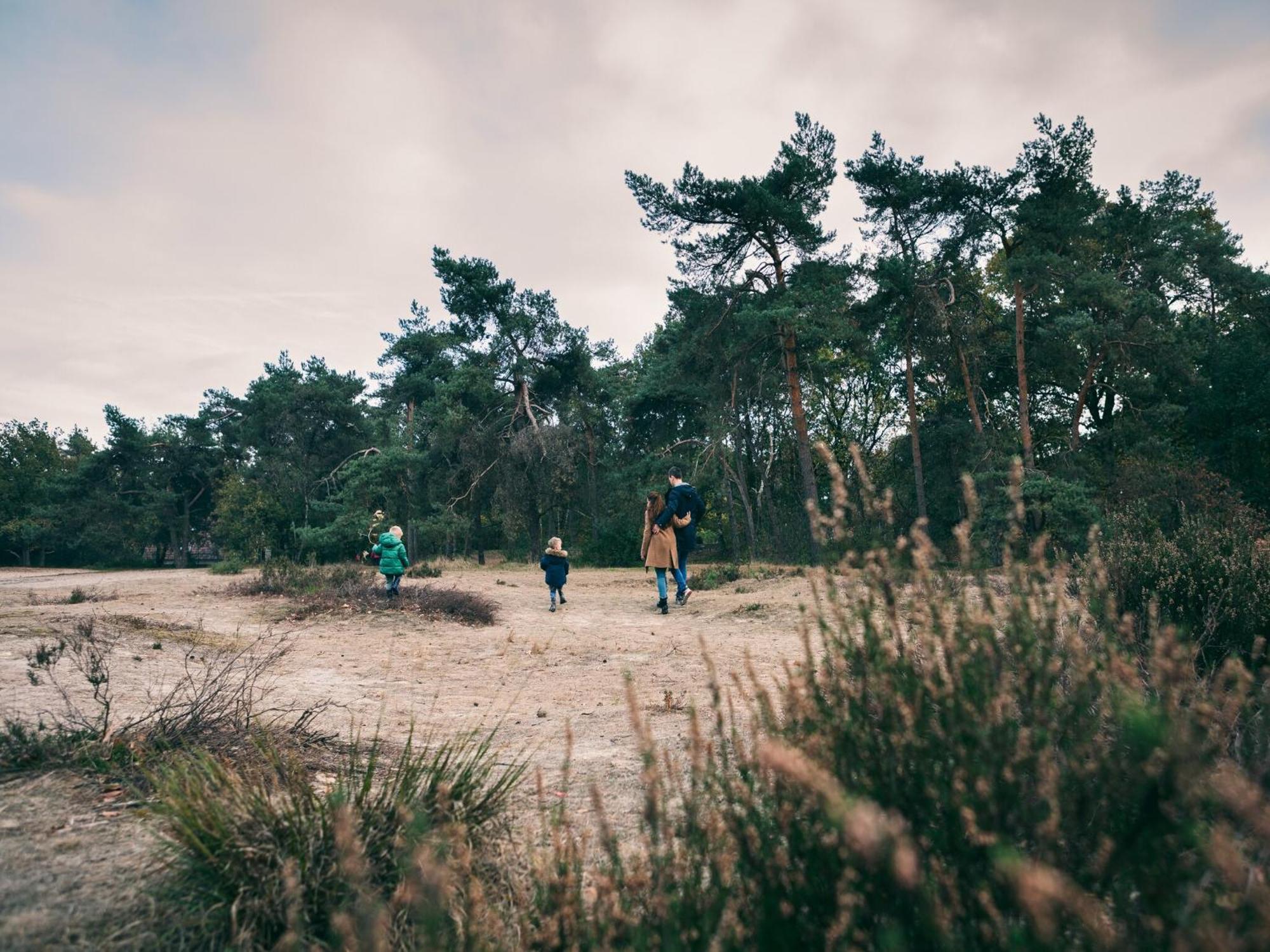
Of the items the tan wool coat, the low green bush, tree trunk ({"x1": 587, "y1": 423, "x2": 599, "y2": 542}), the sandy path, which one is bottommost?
the sandy path

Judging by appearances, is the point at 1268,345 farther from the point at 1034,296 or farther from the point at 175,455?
the point at 175,455

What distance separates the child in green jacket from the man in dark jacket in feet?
15.3

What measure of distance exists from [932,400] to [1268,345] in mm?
11941

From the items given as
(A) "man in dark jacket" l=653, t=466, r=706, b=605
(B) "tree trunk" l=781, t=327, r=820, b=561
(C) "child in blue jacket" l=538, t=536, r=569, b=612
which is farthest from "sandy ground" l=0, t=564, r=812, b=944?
(B) "tree trunk" l=781, t=327, r=820, b=561

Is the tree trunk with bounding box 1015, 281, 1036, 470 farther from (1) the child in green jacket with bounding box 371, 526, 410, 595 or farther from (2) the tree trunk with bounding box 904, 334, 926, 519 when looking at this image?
(1) the child in green jacket with bounding box 371, 526, 410, 595

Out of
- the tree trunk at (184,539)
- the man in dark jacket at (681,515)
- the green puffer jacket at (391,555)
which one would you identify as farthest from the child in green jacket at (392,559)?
the tree trunk at (184,539)

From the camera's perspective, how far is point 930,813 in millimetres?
1645

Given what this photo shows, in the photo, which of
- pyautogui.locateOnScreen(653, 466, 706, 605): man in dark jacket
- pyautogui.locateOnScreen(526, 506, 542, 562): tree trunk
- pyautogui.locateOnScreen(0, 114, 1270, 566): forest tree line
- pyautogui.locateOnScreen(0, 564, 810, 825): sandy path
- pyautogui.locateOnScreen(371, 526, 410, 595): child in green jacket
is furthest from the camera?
pyautogui.locateOnScreen(526, 506, 542, 562): tree trunk

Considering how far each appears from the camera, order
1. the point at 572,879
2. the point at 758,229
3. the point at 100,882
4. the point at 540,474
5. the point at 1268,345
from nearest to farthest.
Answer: the point at 572,879 < the point at 100,882 < the point at 758,229 < the point at 1268,345 < the point at 540,474

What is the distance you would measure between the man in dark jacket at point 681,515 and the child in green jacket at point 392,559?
15.3ft

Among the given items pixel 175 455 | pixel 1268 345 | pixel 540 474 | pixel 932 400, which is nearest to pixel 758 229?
pixel 540 474

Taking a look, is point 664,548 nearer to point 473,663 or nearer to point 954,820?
point 473,663

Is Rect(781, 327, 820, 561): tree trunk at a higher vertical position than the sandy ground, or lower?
higher

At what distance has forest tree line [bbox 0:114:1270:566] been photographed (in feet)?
66.6
